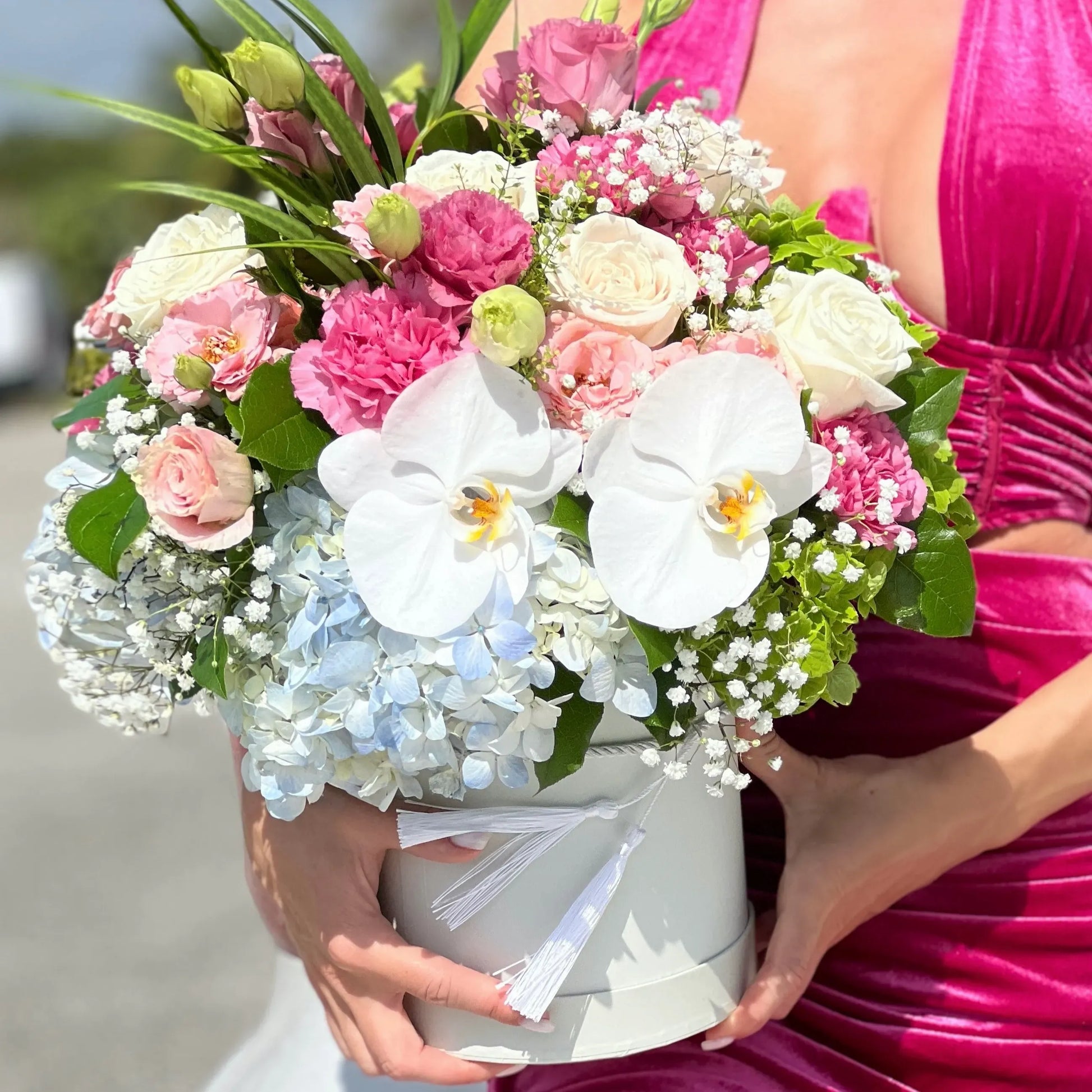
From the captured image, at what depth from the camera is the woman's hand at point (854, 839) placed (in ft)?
3.38

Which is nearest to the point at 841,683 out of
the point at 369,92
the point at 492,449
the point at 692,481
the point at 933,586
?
the point at 933,586

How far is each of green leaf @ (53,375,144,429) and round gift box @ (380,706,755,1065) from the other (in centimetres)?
41

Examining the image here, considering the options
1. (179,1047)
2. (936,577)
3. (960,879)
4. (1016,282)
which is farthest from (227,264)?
(179,1047)

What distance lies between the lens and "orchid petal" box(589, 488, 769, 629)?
2.45ft

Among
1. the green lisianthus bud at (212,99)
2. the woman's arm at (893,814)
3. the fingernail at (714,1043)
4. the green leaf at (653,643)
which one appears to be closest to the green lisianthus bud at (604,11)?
the green lisianthus bud at (212,99)

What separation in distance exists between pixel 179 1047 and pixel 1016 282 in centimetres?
275

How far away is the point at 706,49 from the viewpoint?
136 centimetres

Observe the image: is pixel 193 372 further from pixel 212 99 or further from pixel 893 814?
pixel 893 814

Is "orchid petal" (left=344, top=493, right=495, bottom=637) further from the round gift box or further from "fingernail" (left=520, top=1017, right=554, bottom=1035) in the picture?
"fingernail" (left=520, top=1017, right=554, bottom=1035)

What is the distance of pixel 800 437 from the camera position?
764mm

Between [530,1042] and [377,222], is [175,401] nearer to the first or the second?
[377,222]

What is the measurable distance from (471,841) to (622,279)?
1.43 feet

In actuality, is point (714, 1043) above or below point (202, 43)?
below

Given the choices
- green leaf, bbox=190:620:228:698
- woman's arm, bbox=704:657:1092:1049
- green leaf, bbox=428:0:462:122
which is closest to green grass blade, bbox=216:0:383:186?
green leaf, bbox=428:0:462:122
